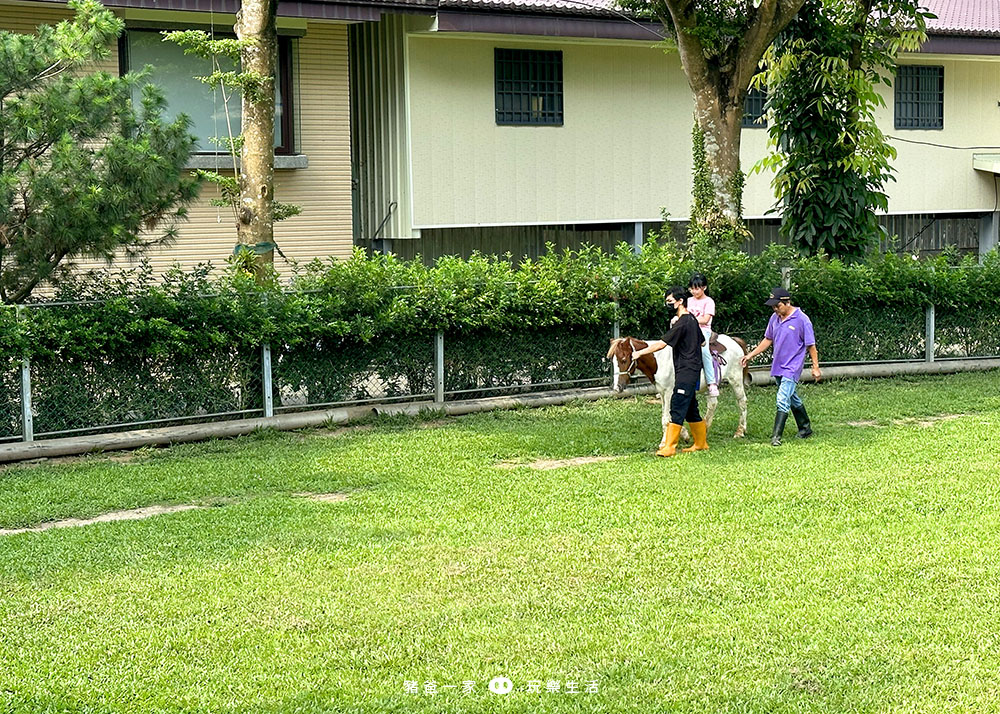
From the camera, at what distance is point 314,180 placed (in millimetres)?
20406

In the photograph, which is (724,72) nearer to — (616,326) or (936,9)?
(616,326)

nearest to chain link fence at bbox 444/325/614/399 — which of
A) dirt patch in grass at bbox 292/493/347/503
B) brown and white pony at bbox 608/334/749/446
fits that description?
brown and white pony at bbox 608/334/749/446

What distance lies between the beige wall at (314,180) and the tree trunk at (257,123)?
4709 millimetres

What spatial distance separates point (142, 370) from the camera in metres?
13.3

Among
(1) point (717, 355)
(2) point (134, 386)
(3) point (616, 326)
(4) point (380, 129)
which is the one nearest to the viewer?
(2) point (134, 386)

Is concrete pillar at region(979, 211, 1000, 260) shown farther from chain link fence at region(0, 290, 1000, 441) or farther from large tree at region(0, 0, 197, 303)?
large tree at region(0, 0, 197, 303)

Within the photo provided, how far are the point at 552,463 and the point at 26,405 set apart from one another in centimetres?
531

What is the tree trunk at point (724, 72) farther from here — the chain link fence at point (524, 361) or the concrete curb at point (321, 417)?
the chain link fence at point (524, 361)

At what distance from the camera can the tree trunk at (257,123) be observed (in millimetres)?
14734

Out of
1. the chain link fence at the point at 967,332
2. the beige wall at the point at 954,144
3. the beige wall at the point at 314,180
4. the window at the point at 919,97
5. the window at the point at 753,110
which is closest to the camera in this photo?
the chain link fence at the point at 967,332

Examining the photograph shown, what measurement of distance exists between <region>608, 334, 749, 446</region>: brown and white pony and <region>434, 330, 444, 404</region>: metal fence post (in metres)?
2.79

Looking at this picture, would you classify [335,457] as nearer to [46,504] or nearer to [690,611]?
[46,504]

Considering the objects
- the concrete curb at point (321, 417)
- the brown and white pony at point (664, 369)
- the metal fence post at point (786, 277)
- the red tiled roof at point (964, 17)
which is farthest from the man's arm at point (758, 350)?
the red tiled roof at point (964, 17)

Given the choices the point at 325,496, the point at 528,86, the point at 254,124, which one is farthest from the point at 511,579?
the point at 528,86
